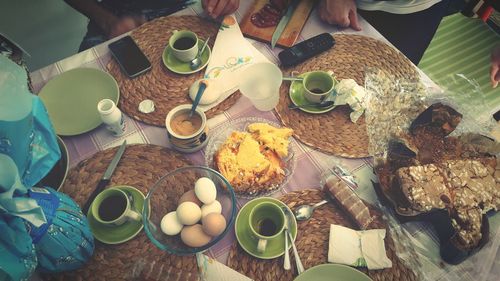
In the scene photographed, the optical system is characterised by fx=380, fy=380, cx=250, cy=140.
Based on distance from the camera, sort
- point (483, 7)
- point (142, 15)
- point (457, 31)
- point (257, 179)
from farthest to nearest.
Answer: point (457, 31) < point (483, 7) < point (142, 15) < point (257, 179)

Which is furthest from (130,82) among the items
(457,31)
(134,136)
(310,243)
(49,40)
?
(457,31)

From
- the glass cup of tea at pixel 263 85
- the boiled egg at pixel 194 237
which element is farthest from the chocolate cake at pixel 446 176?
the boiled egg at pixel 194 237

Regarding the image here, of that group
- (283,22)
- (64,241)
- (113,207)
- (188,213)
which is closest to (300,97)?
(283,22)

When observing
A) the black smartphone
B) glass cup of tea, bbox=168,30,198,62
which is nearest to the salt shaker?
the black smartphone

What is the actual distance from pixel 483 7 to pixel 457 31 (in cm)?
21

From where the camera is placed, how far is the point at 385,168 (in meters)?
1.02

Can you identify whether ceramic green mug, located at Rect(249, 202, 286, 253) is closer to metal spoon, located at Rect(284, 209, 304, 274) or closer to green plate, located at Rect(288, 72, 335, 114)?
metal spoon, located at Rect(284, 209, 304, 274)

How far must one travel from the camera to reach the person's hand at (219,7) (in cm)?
132

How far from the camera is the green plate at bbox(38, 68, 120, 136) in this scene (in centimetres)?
113

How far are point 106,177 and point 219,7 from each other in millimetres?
690

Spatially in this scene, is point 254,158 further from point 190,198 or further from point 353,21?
point 353,21

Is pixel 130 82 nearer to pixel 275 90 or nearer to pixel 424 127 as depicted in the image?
pixel 275 90

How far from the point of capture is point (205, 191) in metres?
0.93

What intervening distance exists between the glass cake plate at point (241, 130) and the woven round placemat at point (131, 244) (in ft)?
0.26
